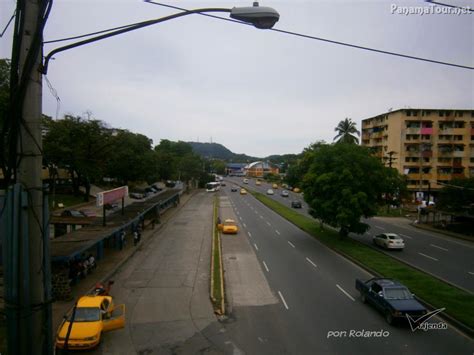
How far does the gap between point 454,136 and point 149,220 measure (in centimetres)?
5848

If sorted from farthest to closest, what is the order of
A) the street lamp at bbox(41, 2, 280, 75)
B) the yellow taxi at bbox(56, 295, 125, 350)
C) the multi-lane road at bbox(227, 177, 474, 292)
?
1. the multi-lane road at bbox(227, 177, 474, 292)
2. the yellow taxi at bbox(56, 295, 125, 350)
3. the street lamp at bbox(41, 2, 280, 75)

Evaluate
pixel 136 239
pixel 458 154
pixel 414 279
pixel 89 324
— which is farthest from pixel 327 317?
pixel 458 154

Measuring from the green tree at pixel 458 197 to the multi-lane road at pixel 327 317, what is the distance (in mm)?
18794

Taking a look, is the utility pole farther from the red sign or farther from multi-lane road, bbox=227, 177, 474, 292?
the red sign

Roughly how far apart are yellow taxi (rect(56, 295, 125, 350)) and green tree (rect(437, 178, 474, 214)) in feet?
115

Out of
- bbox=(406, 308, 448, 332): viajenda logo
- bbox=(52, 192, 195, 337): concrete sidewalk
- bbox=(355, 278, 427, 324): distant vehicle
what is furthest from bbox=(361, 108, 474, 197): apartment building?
bbox=(406, 308, 448, 332): viajenda logo

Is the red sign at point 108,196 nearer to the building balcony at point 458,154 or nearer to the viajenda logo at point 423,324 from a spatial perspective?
the viajenda logo at point 423,324

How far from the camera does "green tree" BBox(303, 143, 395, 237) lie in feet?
88.7

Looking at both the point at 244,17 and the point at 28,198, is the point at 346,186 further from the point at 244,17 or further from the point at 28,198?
the point at 28,198

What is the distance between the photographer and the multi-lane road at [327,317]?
1152cm

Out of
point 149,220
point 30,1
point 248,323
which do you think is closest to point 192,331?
point 248,323

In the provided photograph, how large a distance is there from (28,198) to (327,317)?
508 inches

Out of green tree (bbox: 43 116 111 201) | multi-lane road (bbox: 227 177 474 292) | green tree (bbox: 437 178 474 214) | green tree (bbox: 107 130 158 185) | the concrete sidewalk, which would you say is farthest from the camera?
green tree (bbox: 107 130 158 185)

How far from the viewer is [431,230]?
38.7 metres
